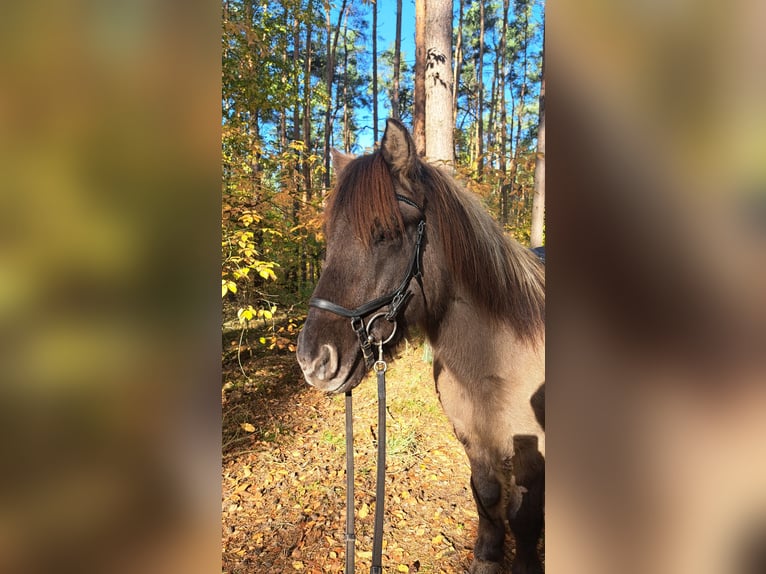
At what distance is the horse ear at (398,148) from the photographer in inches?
69.0

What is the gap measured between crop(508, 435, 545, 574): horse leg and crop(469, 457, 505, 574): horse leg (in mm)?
163

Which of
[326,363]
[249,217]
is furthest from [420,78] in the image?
[326,363]

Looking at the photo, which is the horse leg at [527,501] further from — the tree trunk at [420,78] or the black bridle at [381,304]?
the tree trunk at [420,78]

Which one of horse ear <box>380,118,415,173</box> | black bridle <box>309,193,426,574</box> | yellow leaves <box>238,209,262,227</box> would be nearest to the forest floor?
black bridle <box>309,193,426,574</box>

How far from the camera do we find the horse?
169cm

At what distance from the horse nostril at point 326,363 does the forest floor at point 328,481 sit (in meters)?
0.70

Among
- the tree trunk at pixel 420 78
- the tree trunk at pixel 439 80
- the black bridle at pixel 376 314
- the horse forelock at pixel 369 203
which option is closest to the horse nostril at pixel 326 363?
the black bridle at pixel 376 314
